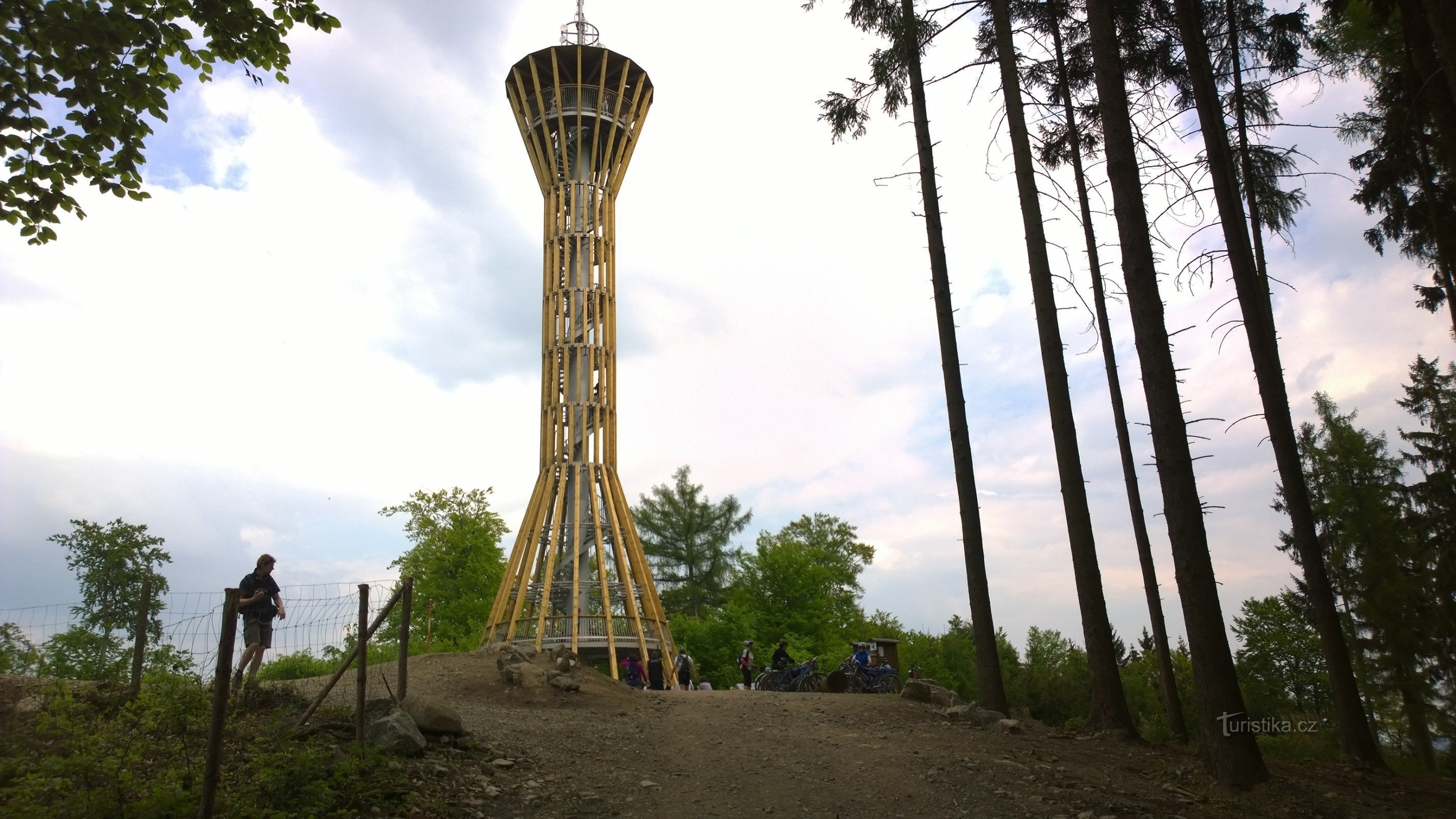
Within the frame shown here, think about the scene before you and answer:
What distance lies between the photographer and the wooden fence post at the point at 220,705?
4504 mm

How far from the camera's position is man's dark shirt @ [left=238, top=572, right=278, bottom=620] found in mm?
7578

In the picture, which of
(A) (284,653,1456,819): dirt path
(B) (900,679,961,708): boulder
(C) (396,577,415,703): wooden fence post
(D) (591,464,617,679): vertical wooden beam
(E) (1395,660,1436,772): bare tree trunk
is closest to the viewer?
(A) (284,653,1456,819): dirt path

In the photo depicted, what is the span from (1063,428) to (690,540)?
29.1m

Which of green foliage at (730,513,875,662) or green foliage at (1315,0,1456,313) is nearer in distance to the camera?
green foliage at (1315,0,1456,313)

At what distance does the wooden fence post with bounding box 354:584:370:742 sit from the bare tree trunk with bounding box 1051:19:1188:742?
10.2m

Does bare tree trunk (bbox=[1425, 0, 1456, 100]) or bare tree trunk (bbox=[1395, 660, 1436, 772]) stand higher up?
bare tree trunk (bbox=[1425, 0, 1456, 100])

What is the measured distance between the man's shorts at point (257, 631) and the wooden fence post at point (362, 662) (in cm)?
175

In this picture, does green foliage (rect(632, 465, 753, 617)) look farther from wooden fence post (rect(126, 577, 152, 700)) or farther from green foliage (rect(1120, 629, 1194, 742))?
→ wooden fence post (rect(126, 577, 152, 700))

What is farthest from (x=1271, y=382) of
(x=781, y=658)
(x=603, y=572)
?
(x=603, y=572)

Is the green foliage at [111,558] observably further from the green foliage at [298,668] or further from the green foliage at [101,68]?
the green foliage at [101,68]

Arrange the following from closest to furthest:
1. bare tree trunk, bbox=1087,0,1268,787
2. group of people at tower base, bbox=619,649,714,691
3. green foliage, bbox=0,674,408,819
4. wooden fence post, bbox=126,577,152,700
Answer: green foliage, bbox=0,674,408,819, wooden fence post, bbox=126,577,152,700, bare tree trunk, bbox=1087,0,1268,787, group of people at tower base, bbox=619,649,714,691

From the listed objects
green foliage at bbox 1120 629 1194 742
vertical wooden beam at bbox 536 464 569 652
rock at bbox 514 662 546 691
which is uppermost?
vertical wooden beam at bbox 536 464 569 652

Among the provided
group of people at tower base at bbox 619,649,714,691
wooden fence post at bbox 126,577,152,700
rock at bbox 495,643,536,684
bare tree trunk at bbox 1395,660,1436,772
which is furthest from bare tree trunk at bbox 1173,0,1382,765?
group of people at tower base at bbox 619,649,714,691

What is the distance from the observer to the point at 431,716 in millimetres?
6812
